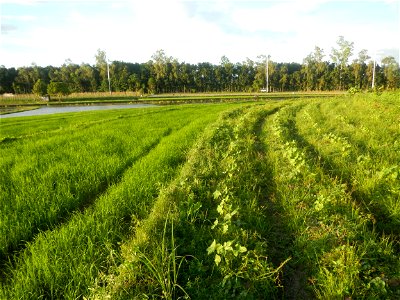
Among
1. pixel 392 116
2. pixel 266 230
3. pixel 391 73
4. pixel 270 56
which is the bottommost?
pixel 266 230

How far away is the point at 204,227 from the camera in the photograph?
3.61 meters

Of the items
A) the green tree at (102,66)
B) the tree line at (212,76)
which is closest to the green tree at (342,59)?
the tree line at (212,76)

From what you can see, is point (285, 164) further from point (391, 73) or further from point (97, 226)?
point (391, 73)

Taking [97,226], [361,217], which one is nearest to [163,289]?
[97,226]

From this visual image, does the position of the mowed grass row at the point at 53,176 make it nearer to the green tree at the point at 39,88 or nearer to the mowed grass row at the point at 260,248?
the mowed grass row at the point at 260,248

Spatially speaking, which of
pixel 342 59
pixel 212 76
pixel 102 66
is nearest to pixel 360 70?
pixel 342 59

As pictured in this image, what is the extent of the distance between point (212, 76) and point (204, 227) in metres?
92.0

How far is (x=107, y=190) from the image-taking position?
4.98 meters

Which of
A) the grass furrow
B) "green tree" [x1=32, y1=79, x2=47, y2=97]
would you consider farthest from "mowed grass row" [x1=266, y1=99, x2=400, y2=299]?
"green tree" [x1=32, y1=79, x2=47, y2=97]

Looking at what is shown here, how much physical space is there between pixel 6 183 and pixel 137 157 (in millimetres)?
3130

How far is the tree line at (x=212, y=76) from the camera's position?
76.2m

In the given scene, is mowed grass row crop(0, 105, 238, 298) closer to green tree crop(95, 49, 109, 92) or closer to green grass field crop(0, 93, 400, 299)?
green grass field crop(0, 93, 400, 299)

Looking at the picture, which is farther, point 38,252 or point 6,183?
point 6,183

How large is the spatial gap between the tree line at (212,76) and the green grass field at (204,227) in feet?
242
